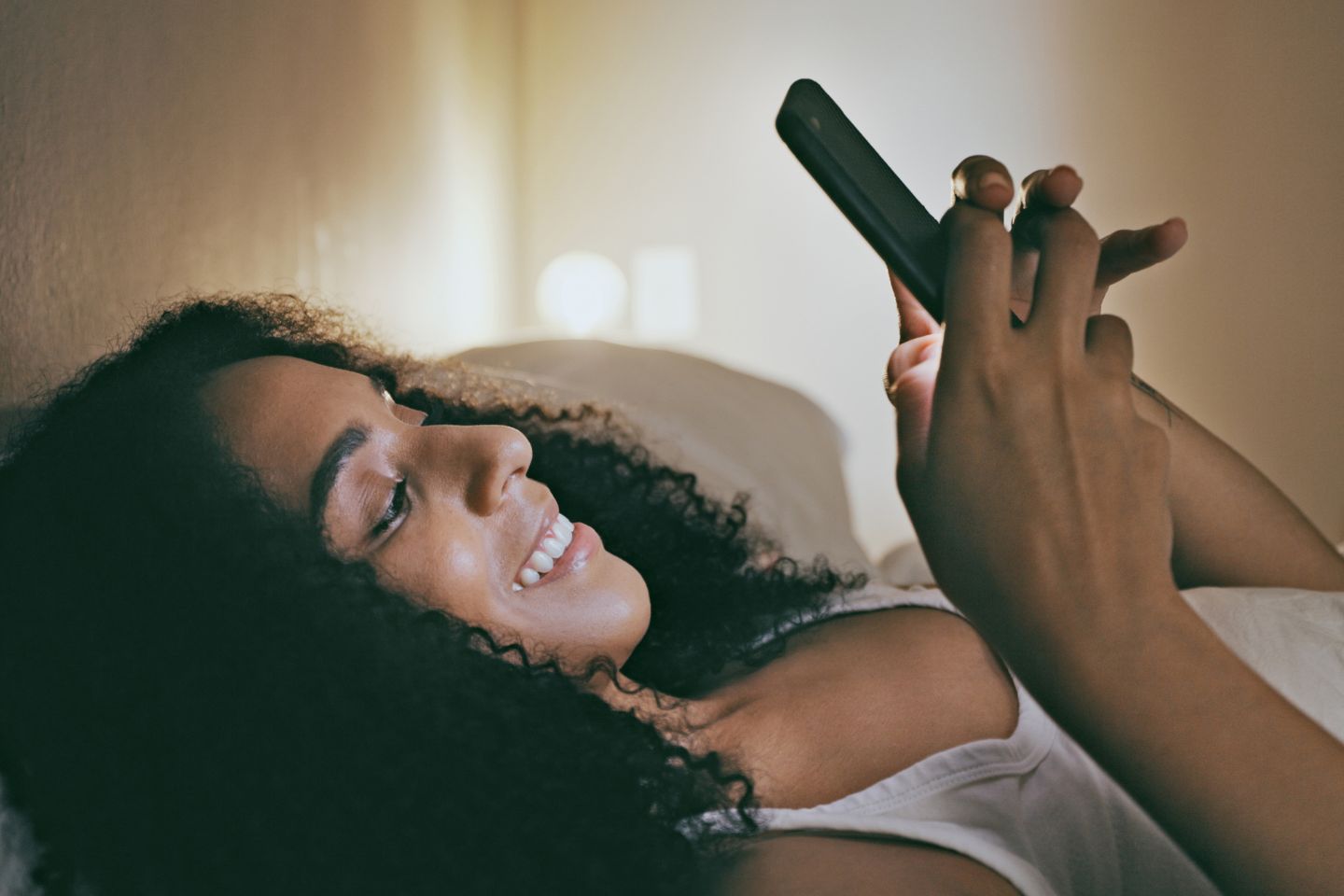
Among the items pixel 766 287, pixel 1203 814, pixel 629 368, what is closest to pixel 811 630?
pixel 1203 814

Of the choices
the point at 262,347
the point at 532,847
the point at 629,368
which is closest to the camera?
the point at 532,847

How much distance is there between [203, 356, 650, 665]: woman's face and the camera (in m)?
0.72

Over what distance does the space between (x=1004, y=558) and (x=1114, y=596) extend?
54 mm

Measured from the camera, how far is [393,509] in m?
0.74

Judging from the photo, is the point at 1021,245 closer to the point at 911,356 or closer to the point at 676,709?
the point at 911,356

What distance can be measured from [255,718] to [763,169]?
2.20 m

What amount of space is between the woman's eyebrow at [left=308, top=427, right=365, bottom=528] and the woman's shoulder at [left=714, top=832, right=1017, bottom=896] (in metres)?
0.38

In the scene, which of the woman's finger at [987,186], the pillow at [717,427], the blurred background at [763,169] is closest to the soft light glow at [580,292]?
the blurred background at [763,169]

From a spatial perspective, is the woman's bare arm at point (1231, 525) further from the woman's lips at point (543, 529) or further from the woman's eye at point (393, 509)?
the woman's eye at point (393, 509)

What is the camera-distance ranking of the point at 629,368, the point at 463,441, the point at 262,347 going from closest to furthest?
the point at 463,441 < the point at 262,347 < the point at 629,368

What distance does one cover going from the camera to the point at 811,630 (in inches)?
37.7

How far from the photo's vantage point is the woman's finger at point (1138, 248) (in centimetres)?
64

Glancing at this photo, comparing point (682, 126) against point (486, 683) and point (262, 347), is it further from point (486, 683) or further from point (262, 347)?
point (486, 683)

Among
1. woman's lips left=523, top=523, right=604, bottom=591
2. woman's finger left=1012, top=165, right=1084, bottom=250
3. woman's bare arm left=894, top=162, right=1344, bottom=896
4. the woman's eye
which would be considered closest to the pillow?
woman's lips left=523, top=523, right=604, bottom=591
